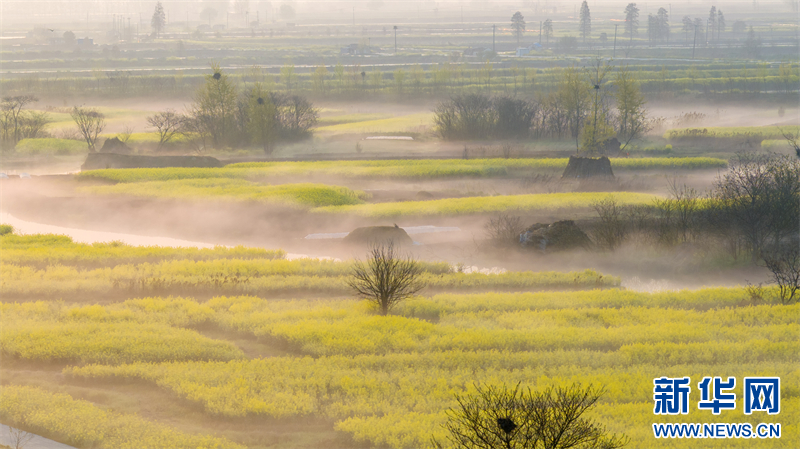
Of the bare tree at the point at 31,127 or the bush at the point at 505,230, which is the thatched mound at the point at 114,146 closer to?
the bare tree at the point at 31,127

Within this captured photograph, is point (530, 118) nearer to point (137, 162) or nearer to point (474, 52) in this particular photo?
point (137, 162)

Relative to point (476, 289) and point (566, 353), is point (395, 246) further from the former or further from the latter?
point (566, 353)

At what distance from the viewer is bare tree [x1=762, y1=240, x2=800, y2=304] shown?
2291cm

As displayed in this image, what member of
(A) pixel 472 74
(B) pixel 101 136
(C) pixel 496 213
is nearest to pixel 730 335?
(C) pixel 496 213

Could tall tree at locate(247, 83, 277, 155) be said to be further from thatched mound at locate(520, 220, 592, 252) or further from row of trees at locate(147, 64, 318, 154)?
thatched mound at locate(520, 220, 592, 252)

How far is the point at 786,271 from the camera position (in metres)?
25.2

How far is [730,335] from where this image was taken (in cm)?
1984

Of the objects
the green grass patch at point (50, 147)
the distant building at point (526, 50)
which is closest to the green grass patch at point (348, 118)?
the green grass patch at point (50, 147)

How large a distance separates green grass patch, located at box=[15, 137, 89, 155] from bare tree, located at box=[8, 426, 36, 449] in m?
43.6

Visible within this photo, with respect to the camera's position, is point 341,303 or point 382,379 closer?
point 382,379

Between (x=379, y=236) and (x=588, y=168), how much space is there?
1758cm

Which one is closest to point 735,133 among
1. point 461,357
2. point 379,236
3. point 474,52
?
point 379,236

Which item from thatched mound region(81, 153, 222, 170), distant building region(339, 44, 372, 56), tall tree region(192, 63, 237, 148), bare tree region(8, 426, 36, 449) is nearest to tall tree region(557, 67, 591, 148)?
tall tree region(192, 63, 237, 148)

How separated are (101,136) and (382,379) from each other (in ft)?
170
